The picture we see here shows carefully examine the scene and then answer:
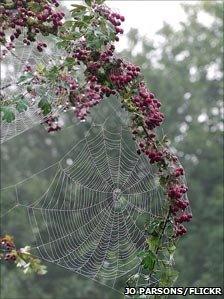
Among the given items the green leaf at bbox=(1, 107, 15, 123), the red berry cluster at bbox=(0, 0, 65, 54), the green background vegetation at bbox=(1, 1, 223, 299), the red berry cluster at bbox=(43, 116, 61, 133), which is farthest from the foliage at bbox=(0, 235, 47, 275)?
the green background vegetation at bbox=(1, 1, 223, 299)

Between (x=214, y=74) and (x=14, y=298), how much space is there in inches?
582

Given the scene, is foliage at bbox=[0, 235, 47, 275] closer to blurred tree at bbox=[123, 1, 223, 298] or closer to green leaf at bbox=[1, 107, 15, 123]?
green leaf at bbox=[1, 107, 15, 123]

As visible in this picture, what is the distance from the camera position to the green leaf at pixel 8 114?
4211 millimetres

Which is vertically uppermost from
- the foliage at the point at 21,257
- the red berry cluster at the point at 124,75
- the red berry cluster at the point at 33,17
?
the red berry cluster at the point at 33,17

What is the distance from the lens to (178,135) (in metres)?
29.3

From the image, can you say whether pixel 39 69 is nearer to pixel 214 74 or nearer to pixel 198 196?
pixel 198 196

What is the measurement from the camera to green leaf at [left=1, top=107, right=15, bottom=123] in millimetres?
4211

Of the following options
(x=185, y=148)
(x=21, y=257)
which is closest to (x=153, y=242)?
(x=21, y=257)

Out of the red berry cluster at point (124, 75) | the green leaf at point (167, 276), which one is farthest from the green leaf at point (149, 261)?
the red berry cluster at point (124, 75)

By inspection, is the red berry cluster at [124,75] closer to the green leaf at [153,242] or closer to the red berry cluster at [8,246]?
the green leaf at [153,242]

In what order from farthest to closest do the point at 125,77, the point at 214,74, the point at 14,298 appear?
the point at 214,74
the point at 14,298
the point at 125,77

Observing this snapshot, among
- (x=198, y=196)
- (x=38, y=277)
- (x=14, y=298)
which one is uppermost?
(x=198, y=196)

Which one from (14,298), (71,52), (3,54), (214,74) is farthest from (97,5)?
(214,74)

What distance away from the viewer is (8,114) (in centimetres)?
423
